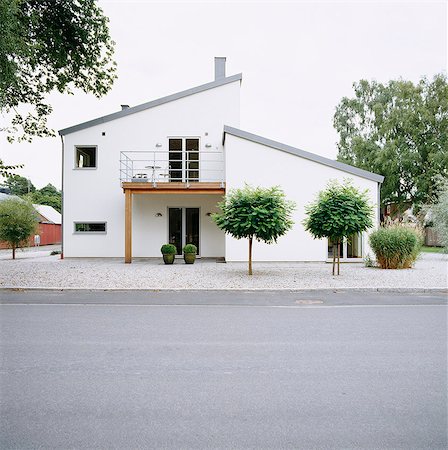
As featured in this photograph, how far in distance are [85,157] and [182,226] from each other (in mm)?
5839

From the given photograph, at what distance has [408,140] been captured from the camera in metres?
33.9

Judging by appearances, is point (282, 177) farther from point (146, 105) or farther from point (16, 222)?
point (16, 222)

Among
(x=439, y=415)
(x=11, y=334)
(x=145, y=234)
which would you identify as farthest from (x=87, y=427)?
(x=145, y=234)

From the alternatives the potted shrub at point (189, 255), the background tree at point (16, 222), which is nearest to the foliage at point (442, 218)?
the potted shrub at point (189, 255)

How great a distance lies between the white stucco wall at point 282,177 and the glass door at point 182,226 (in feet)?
10.0

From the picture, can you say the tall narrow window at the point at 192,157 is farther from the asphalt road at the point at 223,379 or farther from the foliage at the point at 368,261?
the asphalt road at the point at 223,379

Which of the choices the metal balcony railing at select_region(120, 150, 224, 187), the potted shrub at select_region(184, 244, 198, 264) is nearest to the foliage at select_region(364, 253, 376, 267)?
the potted shrub at select_region(184, 244, 198, 264)

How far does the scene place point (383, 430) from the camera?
3145 millimetres

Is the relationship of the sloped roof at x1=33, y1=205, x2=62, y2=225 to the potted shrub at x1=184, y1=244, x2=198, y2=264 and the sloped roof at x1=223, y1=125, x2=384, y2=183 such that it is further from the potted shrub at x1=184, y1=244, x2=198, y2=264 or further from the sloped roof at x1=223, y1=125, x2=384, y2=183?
the sloped roof at x1=223, y1=125, x2=384, y2=183

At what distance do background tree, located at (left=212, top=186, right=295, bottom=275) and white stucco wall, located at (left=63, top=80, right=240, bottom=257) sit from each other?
7.06 metres

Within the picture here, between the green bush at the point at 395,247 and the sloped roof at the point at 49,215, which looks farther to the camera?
the sloped roof at the point at 49,215

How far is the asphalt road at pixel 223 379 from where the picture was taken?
308 cm

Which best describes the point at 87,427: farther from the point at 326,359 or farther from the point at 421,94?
the point at 421,94

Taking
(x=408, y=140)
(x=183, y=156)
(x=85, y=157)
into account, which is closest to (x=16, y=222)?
(x=85, y=157)
